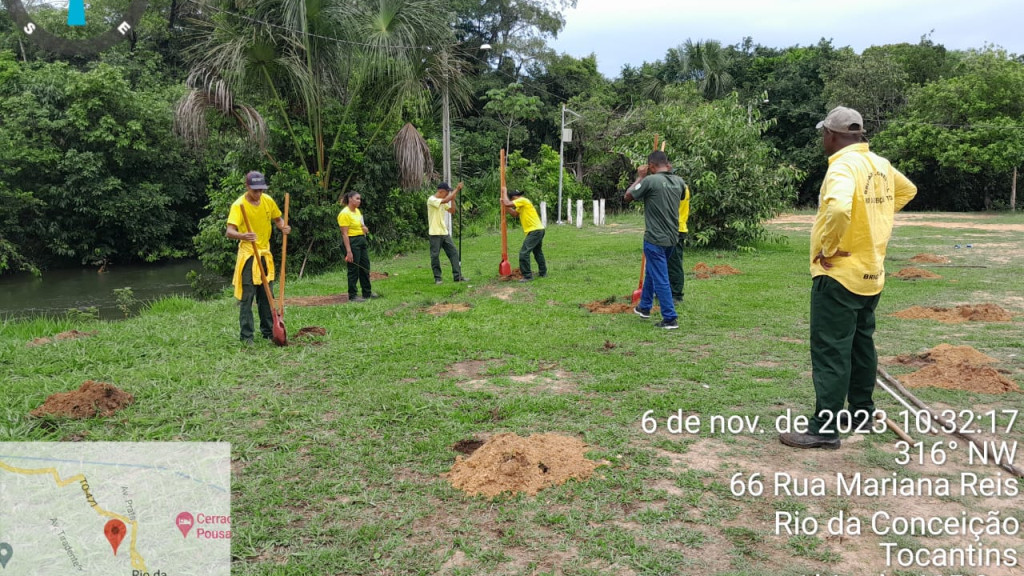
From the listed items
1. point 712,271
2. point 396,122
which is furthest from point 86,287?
point 712,271

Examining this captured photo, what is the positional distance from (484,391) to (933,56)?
142 ft

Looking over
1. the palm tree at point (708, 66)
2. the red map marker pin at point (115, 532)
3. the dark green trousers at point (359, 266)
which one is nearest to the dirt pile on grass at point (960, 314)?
the dark green trousers at point (359, 266)

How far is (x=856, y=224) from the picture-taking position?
403 cm

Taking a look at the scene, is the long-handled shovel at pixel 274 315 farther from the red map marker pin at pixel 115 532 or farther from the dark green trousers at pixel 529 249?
the dark green trousers at pixel 529 249

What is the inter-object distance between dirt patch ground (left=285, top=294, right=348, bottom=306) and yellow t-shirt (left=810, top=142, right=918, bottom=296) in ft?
25.8

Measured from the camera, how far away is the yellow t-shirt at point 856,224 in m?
3.97

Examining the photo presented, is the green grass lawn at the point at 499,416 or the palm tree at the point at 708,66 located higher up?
the palm tree at the point at 708,66

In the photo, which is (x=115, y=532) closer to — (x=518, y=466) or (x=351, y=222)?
(x=518, y=466)

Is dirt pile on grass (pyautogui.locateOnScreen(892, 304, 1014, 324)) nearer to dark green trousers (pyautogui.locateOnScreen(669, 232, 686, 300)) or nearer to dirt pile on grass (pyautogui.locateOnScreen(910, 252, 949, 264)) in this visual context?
dark green trousers (pyautogui.locateOnScreen(669, 232, 686, 300))

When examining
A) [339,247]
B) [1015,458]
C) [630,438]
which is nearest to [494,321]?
[630,438]

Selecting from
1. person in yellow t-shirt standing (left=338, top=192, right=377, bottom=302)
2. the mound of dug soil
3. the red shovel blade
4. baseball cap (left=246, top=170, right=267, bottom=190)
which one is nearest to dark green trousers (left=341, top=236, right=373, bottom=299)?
person in yellow t-shirt standing (left=338, top=192, right=377, bottom=302)

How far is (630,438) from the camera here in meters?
4.45

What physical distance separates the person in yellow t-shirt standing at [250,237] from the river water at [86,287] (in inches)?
393

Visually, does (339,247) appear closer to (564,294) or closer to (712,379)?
(564,294)
